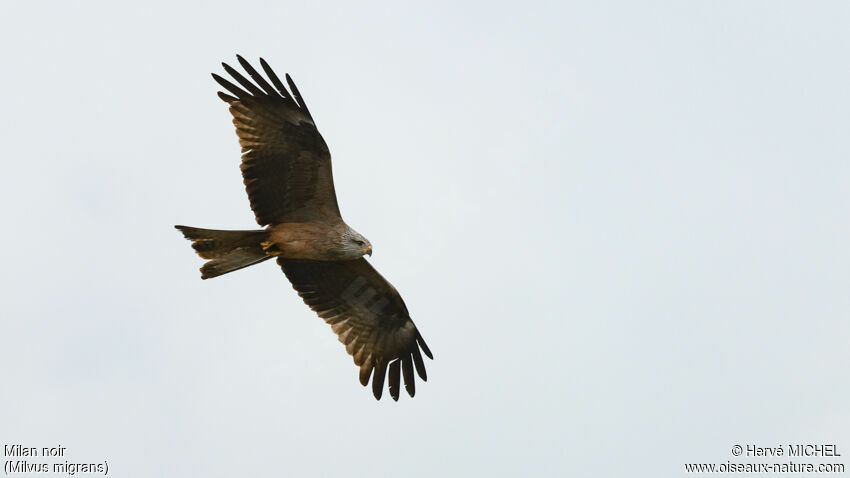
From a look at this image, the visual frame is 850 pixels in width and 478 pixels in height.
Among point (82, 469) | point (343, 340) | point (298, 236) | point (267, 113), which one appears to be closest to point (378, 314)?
point (343, 340)

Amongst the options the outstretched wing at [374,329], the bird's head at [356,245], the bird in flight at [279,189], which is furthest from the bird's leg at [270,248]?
the outstretched wing at [374,329]

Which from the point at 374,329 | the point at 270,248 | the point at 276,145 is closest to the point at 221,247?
the point at 270,248

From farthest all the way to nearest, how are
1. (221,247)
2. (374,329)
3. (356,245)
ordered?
(374,329) → (356,245) → (221,247)

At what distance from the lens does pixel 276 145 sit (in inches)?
554

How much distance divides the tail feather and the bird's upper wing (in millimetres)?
500

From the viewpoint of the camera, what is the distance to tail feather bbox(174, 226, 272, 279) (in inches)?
547

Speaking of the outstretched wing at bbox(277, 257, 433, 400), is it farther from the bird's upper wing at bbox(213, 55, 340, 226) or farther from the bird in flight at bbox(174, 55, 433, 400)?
the bird's upper wing at bbox(213, 55, 340, 226)

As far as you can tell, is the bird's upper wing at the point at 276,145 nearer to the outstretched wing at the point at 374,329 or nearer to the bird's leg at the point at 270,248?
the bird's leg at the point at 270,248

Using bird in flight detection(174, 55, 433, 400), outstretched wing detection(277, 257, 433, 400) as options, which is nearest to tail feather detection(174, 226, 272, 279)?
bird in flight detection(174, 55, 433, 400)

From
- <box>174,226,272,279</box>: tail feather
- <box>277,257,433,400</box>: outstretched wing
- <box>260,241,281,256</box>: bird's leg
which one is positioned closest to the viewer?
<box>174,226,272,279</box>: tail feather

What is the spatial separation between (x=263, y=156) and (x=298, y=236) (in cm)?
100

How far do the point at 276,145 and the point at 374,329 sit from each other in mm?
2926

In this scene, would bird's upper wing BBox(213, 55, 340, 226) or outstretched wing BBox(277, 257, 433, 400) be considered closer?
bird's upper wing BBox(213, 55, 340, 226)

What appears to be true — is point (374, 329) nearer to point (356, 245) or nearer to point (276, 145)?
point (356, 245)
